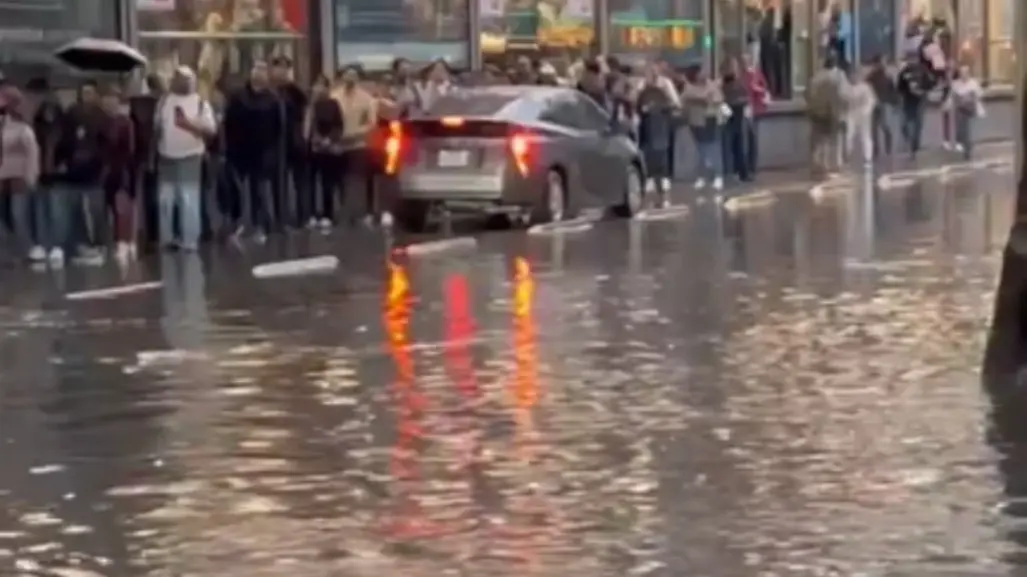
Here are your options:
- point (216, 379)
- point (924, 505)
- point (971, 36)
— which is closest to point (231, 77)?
point (216, 379)

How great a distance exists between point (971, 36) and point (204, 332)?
3926cm

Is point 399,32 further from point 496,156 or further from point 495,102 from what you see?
point 496,156

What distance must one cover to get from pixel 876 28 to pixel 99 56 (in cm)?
2674

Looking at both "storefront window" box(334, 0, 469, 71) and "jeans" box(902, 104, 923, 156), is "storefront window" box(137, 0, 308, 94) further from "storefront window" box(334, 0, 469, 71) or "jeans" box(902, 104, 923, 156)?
"jeans" box(902, 104, 923, 156)

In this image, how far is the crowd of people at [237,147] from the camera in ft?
79.7

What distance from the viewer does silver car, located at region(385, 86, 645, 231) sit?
92.0 ft

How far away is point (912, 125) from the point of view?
46000 millimetres

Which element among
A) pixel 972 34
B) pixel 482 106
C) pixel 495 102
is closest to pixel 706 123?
pixel 495 102

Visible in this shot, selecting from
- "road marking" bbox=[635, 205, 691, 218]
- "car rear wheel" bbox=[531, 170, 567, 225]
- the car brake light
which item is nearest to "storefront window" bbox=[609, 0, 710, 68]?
"road marking" bbox=[635, 205, 691, 218]

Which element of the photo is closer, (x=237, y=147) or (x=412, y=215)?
(x=237, y=147)

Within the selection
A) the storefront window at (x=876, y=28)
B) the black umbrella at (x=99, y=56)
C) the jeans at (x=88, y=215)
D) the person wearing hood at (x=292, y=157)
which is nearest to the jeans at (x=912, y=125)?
the storefront window at (x=876, y=28)

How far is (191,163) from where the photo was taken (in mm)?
25094

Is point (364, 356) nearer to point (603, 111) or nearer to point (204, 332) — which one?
point (204, 332)

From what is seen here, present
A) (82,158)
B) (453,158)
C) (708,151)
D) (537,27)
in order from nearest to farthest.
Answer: (82,158)
(453,158)
(708,151)
(537,27)
